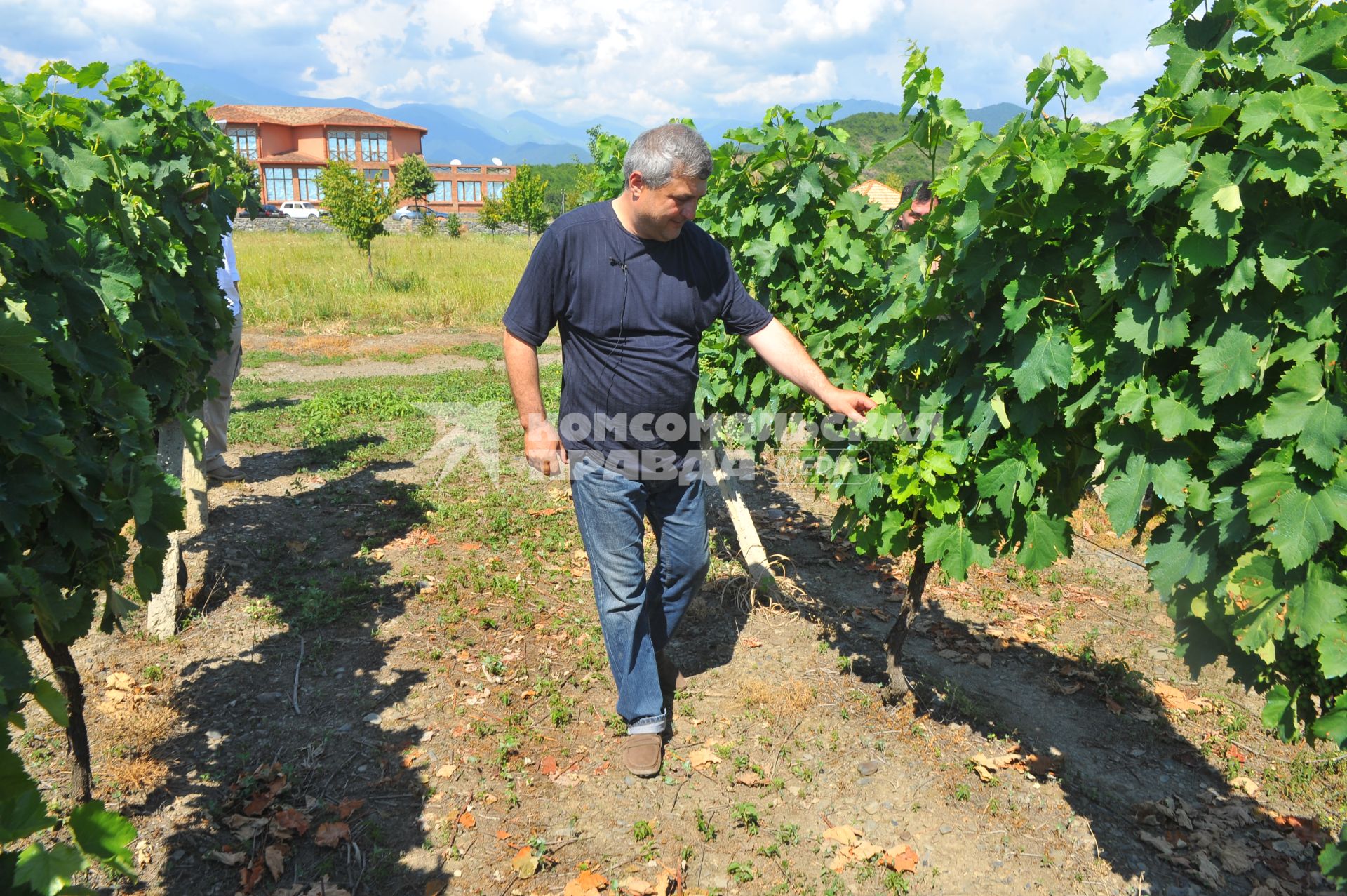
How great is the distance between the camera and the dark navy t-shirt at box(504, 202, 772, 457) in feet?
10.6

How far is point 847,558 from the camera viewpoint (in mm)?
5969

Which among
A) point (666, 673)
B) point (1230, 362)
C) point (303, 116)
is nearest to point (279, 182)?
point (303, 116)

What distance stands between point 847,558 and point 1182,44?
4092 millimetres

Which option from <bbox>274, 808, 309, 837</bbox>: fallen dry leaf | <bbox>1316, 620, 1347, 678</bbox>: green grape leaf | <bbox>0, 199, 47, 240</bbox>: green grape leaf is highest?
<bbox>0, 199, 47, 240</bbox>: green grape leaf

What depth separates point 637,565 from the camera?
336 centimetres

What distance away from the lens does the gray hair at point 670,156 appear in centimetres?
301

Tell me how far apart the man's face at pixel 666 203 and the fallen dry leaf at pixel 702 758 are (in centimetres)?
202

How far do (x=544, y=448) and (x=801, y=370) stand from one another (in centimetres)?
105

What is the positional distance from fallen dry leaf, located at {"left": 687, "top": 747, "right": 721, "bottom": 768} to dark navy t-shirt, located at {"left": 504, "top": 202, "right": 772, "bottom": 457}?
4.05 feet

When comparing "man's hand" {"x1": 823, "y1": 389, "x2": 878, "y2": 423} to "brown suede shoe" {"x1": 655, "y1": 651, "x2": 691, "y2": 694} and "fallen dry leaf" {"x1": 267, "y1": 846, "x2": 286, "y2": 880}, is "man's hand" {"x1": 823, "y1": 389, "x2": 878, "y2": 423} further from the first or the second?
"fallen dry leaf" {"x1": 267, "y1": 846, "x2": 286, "y2": 880}

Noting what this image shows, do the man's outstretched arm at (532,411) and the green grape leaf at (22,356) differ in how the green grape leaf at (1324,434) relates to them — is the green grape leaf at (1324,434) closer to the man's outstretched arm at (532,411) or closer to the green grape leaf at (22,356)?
the man's outstretched arm at (532,411)

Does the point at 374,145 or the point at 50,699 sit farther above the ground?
the point at 374,145

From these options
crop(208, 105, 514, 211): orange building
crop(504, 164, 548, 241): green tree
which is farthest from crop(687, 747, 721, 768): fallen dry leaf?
crop(208, 105, 514, 211): orange building

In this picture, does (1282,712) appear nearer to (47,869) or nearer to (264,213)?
(47,869)
